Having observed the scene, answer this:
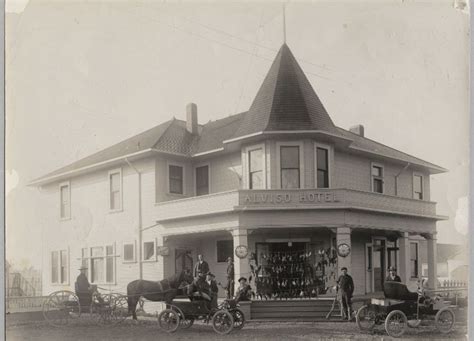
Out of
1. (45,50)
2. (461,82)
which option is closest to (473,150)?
(461,82)

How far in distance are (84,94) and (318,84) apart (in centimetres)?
621

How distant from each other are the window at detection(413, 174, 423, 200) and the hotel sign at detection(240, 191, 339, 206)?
103 inches

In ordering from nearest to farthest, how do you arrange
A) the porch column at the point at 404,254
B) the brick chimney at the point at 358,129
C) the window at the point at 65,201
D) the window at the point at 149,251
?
the window at the point at 149,251 < the window at the point at 65,201 < the brick chimney at the point at 358,129 < the porch column at the point at 404,254

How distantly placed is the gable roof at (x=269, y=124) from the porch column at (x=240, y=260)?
2.80 meters

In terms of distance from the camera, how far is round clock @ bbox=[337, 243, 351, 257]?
1911cm

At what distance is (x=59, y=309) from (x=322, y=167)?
839cm

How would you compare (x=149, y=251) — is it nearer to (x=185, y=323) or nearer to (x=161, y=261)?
(x=161, y=261)

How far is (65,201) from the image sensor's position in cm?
1953

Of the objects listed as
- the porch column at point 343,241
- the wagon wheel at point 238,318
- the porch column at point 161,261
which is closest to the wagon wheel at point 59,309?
the porch column at point 161,261

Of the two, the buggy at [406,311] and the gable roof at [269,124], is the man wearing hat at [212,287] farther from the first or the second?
the gable roof at [269,124]

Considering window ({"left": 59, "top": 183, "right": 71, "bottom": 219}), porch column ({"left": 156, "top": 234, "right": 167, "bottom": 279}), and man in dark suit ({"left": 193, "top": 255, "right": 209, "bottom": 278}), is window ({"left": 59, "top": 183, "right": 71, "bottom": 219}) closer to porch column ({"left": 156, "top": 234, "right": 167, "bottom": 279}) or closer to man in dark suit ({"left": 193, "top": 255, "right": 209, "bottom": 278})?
porch column ({"left": 156, "top": 234, "right": 167, "bottom": 279})

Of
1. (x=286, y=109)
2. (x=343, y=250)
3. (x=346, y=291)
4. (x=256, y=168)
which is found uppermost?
(x=286, y=109)

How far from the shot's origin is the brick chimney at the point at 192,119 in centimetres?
1855

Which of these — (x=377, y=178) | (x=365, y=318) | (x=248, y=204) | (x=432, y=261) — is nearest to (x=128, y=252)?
(x=248, y=204)
